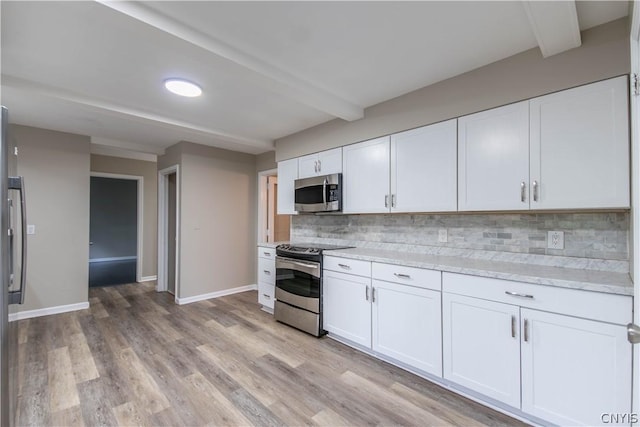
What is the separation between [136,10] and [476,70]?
2.35 metres

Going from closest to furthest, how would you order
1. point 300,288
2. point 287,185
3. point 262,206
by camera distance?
point 300,288 → point 287,185 → point 262,206

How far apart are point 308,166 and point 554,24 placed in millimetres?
2593

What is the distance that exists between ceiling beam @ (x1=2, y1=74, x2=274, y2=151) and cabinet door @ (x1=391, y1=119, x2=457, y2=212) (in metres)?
2.33

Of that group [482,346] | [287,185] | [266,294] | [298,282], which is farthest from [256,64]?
[266,294]

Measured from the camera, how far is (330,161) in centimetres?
342

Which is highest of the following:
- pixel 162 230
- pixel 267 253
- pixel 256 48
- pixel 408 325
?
pixel 256 48

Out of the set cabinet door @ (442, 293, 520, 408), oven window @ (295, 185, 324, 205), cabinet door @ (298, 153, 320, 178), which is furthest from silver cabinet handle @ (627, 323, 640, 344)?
cabinet door @ (298, 153, 320, 178)

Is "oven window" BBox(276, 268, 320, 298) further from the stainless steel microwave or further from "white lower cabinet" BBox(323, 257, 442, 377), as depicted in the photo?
the stainless steel microwave

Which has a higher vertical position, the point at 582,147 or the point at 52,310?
the point at 582,147

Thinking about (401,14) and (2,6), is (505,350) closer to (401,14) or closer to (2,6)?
(401,14)

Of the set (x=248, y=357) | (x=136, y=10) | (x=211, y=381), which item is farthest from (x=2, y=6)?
(x=248, y=357)

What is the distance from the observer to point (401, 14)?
1667 mm

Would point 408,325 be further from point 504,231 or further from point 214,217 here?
point 214,217

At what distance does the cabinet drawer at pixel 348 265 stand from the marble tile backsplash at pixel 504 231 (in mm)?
610
